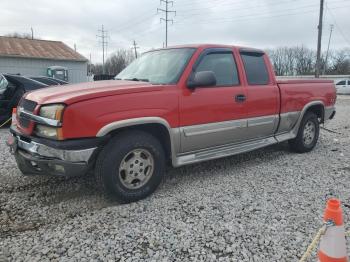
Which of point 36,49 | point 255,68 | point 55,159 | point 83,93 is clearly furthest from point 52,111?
point 36,49

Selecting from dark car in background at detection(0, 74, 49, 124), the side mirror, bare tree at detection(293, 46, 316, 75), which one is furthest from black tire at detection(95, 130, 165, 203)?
bare tree at detection(293, 46, 316, 75)

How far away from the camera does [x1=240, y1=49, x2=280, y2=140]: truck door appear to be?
16.3 feet

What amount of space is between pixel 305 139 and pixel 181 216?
3749mm

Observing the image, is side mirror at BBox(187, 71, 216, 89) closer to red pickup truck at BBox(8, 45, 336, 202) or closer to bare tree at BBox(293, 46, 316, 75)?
red pickup truck at BBox(8, 45, 336, 202)

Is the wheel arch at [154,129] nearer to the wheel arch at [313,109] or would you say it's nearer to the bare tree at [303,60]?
the wheel arch at [313,109]

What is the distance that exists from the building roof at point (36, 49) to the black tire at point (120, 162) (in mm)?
23826

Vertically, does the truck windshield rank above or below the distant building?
below

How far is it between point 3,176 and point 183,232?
3.00m

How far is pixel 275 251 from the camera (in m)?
2.88

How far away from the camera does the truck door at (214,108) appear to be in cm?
416

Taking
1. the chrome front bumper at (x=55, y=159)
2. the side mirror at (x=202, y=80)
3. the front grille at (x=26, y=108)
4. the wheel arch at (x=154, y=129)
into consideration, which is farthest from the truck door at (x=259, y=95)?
the front grille at (x=26, y=108)

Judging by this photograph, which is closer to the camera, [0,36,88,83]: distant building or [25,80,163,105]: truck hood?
[25,80,163,105]: truck hood

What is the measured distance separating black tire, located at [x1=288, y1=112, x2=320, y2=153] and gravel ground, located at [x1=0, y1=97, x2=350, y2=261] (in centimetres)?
93

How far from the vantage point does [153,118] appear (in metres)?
3.76
